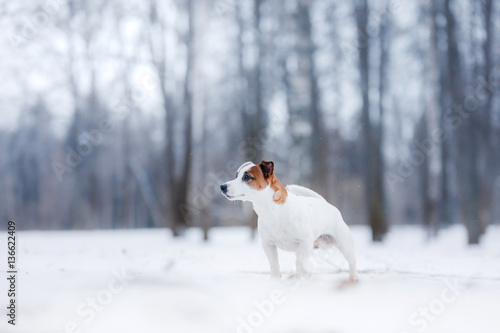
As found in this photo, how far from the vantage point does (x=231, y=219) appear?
22.3m

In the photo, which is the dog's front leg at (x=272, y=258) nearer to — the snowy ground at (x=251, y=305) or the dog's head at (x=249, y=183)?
the snowy ground at (x=251, y=305)

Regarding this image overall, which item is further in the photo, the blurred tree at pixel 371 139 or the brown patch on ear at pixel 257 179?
the blurred tree at pixel 371 139

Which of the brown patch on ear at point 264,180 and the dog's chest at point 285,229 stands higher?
the brown patch on ear at point 264,180

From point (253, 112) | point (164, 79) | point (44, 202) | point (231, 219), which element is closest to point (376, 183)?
point (253, 112)

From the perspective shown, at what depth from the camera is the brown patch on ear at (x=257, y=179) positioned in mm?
3223

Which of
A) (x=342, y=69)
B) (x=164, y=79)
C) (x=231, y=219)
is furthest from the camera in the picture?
(x=231, y=219)

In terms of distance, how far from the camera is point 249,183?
10.5 feet

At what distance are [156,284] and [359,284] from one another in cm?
162

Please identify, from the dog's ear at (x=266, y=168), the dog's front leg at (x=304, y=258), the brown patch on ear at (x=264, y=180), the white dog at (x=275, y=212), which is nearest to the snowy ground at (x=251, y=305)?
the dog's front leg at (x=304, y=258)

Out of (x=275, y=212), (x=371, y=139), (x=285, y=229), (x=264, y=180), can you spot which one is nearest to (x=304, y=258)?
(x=285, y=229)

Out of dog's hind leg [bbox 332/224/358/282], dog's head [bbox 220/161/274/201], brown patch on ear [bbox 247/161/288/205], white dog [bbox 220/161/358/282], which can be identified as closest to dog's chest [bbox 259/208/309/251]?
white dog [bbox 220/161/358/282]

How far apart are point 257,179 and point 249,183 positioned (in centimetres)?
7

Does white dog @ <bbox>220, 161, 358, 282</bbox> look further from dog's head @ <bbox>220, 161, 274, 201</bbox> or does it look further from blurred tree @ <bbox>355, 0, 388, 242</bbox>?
blurred tree @ <bbox>355, 0, 388, 242</bbox>

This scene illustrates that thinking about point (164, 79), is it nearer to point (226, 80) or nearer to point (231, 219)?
point (226, 80)
